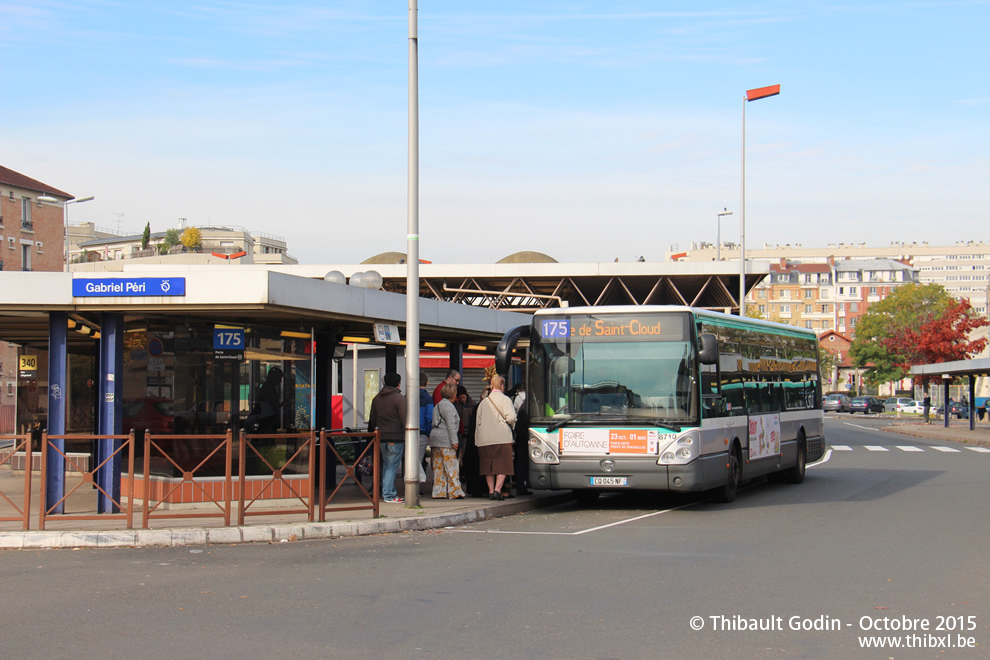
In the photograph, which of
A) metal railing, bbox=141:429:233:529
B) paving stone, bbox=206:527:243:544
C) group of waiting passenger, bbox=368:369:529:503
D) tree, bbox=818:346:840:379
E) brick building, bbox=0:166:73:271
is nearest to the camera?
paving stone, bbox=206:527:243:544

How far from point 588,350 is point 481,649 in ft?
28.2

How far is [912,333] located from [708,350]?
6276 centimetres

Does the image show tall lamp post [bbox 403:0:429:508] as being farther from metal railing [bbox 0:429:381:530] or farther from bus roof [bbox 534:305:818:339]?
bus roof [bbox 534:305:818:339]

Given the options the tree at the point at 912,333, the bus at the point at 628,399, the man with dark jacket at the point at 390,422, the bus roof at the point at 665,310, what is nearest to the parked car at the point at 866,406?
the tree at the point at 912,333

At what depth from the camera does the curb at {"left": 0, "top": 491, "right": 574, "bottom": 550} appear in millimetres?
11383

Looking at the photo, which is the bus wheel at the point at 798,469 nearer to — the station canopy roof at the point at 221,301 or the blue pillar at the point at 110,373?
the station canopy roof at the point at 221,301

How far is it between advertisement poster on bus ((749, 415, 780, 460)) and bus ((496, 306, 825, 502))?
1.13 metres

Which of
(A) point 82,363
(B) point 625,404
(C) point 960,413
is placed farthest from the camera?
(C) point 960,413

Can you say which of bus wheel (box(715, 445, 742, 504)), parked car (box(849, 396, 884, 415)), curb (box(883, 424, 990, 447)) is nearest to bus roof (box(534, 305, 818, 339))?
bus wheel (box(715, 445, 742, 504))

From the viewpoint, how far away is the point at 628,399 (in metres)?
14.6

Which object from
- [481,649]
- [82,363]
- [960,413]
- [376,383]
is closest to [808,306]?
[960,413]

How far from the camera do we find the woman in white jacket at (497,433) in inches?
589

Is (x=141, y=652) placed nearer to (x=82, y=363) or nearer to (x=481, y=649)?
(x=481, y=649)

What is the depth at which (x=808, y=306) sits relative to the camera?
16812 cm
